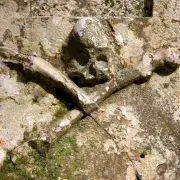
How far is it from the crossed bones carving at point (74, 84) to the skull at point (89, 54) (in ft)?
0.16

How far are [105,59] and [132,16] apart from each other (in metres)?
0.33

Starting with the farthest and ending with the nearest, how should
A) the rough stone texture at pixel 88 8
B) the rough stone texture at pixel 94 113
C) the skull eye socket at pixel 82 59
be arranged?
the rough stone texture at pixel 88 8 → the skull eye socket at pixel 82 59 → the rough stone texture at pixel 94 113

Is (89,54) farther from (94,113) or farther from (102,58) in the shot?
(94,113)

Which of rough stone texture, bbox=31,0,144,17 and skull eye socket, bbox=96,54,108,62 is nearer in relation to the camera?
skull eye socket, bbox=96,54,108,62

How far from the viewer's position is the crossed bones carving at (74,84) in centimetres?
260

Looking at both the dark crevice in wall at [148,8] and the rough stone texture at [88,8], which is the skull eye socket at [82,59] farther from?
the dark crevice in wall at [148,8]

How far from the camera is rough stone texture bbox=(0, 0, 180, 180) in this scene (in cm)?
257

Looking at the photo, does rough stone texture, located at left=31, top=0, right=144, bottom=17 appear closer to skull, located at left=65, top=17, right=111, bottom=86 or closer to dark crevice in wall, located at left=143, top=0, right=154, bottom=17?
dark crevice in wall, located at left=143, top=0, right=154, bottom=17

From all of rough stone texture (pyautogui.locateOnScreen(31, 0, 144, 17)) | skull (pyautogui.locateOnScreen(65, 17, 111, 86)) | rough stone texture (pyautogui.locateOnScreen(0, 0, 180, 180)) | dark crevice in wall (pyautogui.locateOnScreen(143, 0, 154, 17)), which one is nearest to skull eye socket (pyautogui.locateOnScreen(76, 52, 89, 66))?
skull (pyautogui.locateOnScreen(65, 17, 111, 86))

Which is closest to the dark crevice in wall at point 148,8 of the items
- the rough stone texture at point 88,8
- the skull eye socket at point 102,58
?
the rough stone texture at point 88,8

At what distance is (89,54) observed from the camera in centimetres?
265

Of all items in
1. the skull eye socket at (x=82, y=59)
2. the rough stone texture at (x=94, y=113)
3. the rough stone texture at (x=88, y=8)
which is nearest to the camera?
the rough stone texture at (x=94, y=113)

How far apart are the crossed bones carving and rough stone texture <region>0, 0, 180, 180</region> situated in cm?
5

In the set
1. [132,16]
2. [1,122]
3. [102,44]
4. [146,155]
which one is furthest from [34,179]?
[132,16]
